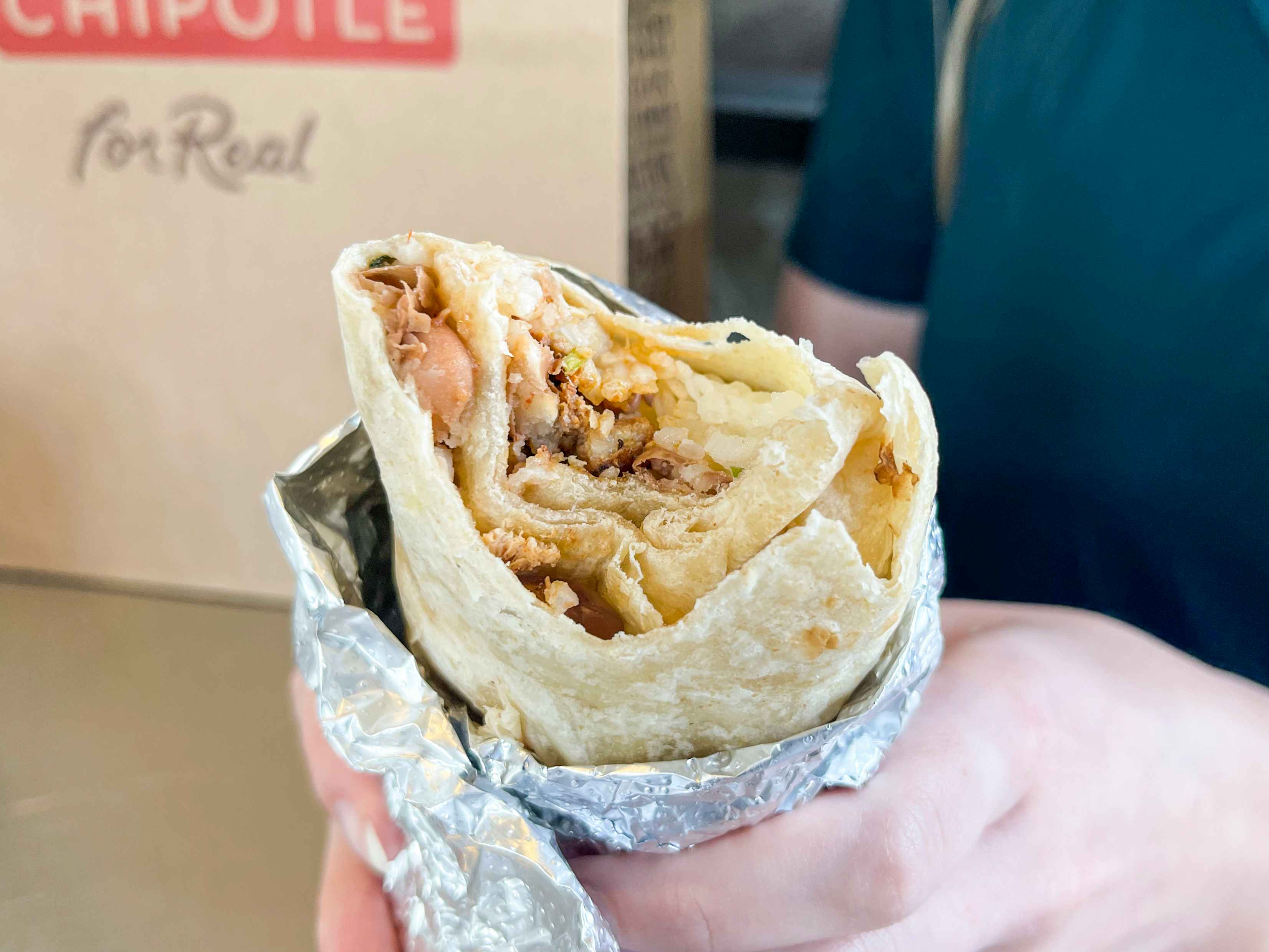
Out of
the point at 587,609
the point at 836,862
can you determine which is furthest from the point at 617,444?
the point at 836,862

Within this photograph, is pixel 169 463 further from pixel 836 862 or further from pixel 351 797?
pixel 836 862

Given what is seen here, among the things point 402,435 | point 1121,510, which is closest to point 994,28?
point 1121,510

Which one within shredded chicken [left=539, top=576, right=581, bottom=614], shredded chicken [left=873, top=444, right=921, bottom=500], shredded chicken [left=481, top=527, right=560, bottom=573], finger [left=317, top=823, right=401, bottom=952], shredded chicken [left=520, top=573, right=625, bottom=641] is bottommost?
finger [left=317, top=823, right=401, bottom=952]

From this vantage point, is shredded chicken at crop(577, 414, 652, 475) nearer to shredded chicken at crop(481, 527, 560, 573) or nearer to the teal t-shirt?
shredded chicken at crop(481, 527, 560, 573)

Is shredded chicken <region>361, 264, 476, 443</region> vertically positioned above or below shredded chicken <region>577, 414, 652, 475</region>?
above

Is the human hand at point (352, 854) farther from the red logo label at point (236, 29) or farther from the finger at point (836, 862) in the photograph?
the red logo label at point (236, 29)

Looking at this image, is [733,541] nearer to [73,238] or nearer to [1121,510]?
[1121,510]

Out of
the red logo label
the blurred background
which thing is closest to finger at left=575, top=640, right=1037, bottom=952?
the blurred background
